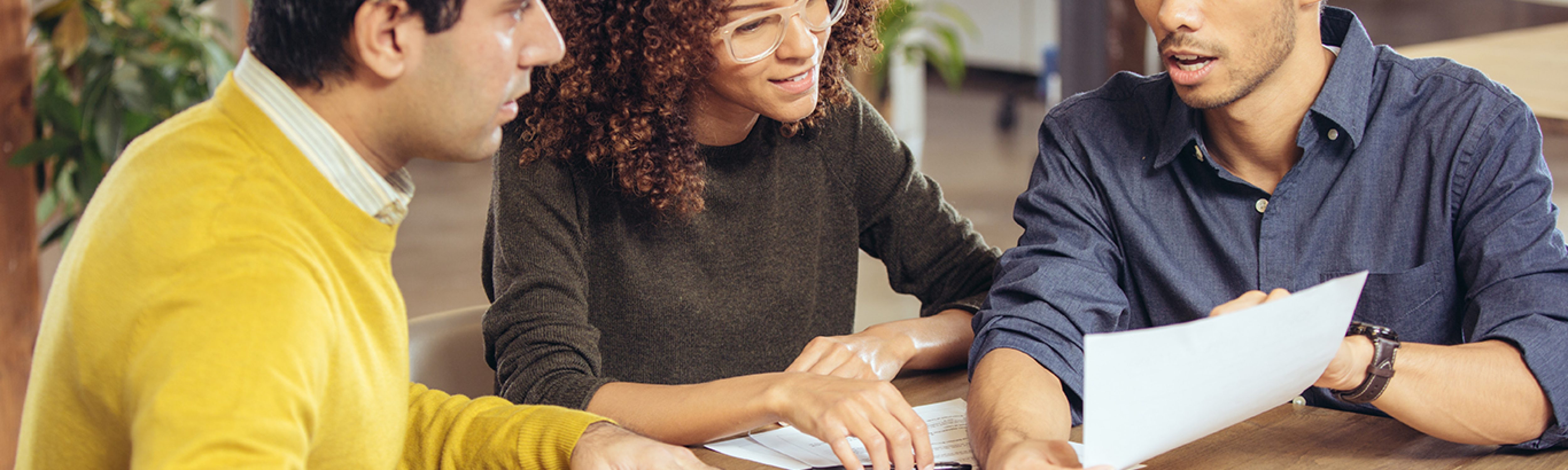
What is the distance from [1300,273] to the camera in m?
1.47

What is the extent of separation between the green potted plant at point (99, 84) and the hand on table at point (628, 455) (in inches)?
76.9

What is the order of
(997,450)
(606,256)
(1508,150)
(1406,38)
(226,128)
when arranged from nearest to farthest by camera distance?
(226,128) → (997,450) → (1508,150) → (606,256) → (1406,38)

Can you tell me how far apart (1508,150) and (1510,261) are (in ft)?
0.40

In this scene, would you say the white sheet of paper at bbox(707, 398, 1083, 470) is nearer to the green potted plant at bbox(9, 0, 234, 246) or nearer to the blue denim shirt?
the blue denim shirt

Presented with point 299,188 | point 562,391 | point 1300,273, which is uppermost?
point 299,188

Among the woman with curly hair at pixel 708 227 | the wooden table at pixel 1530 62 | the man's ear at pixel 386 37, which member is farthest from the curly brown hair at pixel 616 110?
the wooden table at pixel 1530 62

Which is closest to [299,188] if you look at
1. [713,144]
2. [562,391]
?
[562,391]

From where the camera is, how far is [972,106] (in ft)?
27.7

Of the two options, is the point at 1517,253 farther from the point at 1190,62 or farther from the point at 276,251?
the point at 276,251

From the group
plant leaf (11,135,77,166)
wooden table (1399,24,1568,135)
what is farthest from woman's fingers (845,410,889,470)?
plant leaf (11,135,77,166)

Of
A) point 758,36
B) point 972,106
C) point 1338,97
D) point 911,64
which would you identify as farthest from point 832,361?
point 972,106

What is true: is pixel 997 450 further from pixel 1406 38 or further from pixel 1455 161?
pixel 1406 38

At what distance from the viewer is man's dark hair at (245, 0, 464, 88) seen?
0.95m

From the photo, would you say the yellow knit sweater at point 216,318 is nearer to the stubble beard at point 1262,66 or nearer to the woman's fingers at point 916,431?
the woman's fingers at point 916,431
